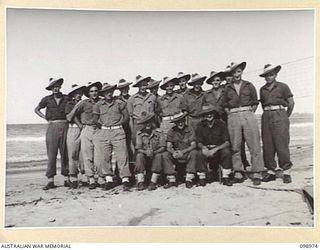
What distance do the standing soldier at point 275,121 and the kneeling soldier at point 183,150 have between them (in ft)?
0.57

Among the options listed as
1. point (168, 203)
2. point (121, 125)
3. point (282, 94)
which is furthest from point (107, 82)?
point (282, 94)

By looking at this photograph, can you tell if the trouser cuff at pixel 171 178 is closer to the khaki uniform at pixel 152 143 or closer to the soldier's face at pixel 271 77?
the khaki uniform at pixel 152 143

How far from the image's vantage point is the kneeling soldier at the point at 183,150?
1265 mm

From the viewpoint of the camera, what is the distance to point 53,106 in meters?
1.26

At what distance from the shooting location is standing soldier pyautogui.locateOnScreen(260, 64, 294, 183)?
4.11 ft

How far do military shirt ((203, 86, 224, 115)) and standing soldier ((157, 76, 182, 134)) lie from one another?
0.07 metres

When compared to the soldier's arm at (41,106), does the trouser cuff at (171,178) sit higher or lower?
lower

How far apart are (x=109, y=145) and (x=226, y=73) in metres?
0.36

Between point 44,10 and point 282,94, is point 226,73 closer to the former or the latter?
point 282,94

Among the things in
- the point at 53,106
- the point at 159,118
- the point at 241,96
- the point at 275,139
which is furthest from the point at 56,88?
the point at 275,139

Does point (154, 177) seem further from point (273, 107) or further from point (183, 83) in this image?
point (273, 107)

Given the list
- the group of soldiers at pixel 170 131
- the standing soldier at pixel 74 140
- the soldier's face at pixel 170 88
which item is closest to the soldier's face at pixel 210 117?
the group of soldiers at pixel 170 131

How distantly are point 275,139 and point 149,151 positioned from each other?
33cm

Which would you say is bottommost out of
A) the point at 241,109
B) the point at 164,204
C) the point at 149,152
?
the point at 164,204
